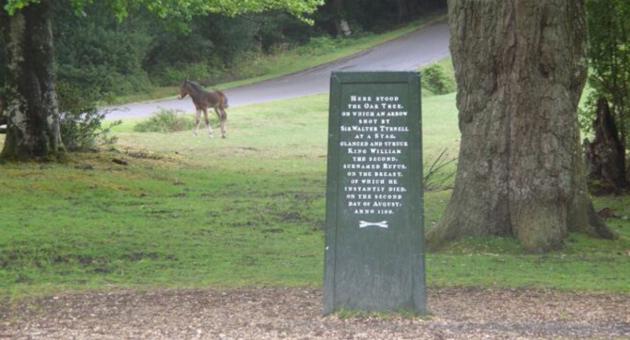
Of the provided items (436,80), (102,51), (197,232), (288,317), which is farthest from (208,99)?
(288,317)

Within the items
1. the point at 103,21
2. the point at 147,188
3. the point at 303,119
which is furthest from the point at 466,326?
the point at 103,21

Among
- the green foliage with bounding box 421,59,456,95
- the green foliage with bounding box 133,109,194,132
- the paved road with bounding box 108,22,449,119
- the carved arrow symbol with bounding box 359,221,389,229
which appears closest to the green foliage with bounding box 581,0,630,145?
the carved arrow symbol with bounding box 359,221,389,229

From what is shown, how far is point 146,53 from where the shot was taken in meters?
49.7

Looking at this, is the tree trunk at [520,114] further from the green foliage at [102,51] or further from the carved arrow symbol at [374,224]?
the green foliage at [102,51]

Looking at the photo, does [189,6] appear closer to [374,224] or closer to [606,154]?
[606,154]

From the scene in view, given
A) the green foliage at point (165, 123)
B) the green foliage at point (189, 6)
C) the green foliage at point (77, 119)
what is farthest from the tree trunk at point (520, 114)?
the green foliage at point (165, 123)

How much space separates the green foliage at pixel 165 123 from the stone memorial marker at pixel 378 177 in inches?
934

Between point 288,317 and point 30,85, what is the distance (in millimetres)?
12723

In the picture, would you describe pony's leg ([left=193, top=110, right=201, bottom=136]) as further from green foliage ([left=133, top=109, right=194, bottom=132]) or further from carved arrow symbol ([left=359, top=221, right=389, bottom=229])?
carved arrow symbol ([left=359, top=221, right=389, bottom=229])

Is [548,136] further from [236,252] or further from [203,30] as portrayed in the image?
[203,30]

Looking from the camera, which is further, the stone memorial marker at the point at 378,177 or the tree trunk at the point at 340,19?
the tree trunk at the point at 340,19

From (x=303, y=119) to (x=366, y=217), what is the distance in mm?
25120

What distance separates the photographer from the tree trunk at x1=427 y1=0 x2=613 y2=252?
12.3 m

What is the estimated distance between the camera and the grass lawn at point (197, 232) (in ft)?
36.7
